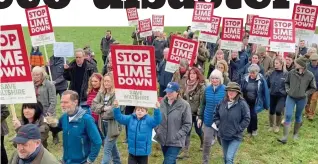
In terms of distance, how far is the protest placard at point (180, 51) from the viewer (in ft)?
31.2

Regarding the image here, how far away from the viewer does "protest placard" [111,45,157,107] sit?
19.4 feet

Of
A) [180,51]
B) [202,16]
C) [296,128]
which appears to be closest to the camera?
[180,51]

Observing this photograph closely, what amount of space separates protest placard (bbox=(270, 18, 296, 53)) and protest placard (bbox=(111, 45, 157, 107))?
6648 millimetres

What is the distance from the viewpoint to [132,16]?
56.5ft

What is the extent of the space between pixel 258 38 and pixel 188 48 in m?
3.73

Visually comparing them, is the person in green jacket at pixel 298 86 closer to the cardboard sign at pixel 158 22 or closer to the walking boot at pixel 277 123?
the walking boot at pixel 277 123

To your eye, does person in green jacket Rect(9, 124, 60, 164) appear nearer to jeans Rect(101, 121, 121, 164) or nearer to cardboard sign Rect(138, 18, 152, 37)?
jeans Rect(101, 121, 121, 164)

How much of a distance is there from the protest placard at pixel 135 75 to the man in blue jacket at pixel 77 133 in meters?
0.58

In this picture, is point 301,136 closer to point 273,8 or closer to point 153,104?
point 153,104

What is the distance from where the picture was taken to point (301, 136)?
10.4 meters

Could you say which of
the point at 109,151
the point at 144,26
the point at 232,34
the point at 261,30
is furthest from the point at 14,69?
the point at 144,26

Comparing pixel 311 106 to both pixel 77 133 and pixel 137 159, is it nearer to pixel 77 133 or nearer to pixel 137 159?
pixel 137 159

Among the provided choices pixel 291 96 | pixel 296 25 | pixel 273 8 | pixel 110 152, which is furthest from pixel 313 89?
pixel 273 8

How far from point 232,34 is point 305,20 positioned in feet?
7.48
